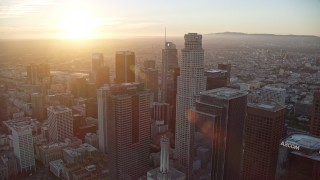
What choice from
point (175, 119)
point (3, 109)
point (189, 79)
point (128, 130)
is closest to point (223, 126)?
point (128, 130)

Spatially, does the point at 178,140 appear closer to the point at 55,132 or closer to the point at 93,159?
the point at 93,159

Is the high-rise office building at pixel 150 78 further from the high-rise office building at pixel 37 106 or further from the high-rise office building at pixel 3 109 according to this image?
the high-rise office building at pixel 3 109

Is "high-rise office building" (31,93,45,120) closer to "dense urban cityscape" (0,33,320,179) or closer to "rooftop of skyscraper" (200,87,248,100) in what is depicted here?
"dense urban cityscape" (0,33,320,179)

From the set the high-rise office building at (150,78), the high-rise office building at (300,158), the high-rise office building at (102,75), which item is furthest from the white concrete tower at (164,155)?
the high-rise office building at (102,75)

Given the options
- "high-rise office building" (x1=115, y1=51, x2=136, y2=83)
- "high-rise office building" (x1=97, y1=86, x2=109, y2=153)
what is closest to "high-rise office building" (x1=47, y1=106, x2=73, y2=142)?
"high-rise office building" (x1=97, y1=86, x2=109, y2=153)

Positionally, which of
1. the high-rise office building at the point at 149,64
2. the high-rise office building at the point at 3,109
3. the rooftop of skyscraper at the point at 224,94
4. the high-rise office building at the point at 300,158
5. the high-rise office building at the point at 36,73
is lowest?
the high-rise office building at the point at 3,109

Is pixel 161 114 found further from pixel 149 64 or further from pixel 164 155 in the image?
pixel 164 155
